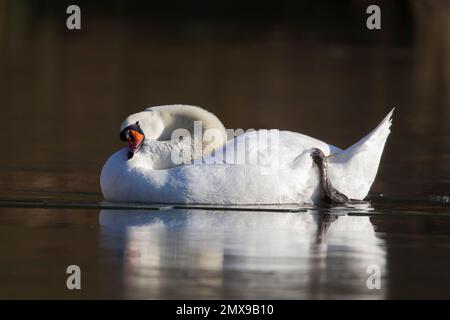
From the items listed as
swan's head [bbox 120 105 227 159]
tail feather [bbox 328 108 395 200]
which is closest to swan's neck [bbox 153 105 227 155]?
swan's head [bbox 120 105 227 159]

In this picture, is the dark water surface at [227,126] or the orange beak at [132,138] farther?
the orange beak at [132,138]


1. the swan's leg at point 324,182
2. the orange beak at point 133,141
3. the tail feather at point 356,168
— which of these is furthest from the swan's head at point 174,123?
the tail feather at point 356,168

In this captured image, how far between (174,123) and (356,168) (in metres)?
1.81

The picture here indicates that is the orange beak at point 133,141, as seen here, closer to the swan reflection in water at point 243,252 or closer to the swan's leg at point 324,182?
the swan reflection in water at point 243,252

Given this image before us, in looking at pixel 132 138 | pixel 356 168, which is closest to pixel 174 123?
pixel 132 138

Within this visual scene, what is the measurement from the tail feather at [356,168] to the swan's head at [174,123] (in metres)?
1.11

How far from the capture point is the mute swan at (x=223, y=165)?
13.0 m

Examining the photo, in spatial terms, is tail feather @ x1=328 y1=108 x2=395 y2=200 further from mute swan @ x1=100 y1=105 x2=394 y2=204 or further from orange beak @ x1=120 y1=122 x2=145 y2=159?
orange beak @ x1=120 y1=122 x2=145 y2=159

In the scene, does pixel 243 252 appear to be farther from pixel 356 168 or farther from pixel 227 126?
pixel 227 126

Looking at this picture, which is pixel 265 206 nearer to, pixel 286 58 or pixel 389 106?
pixel 389 106

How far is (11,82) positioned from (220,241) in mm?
14485

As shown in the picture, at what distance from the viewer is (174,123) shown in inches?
555

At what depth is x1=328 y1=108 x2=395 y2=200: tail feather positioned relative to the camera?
13.7 meters

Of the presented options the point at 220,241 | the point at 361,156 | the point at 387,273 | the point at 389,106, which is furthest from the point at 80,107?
the point at 387,273
